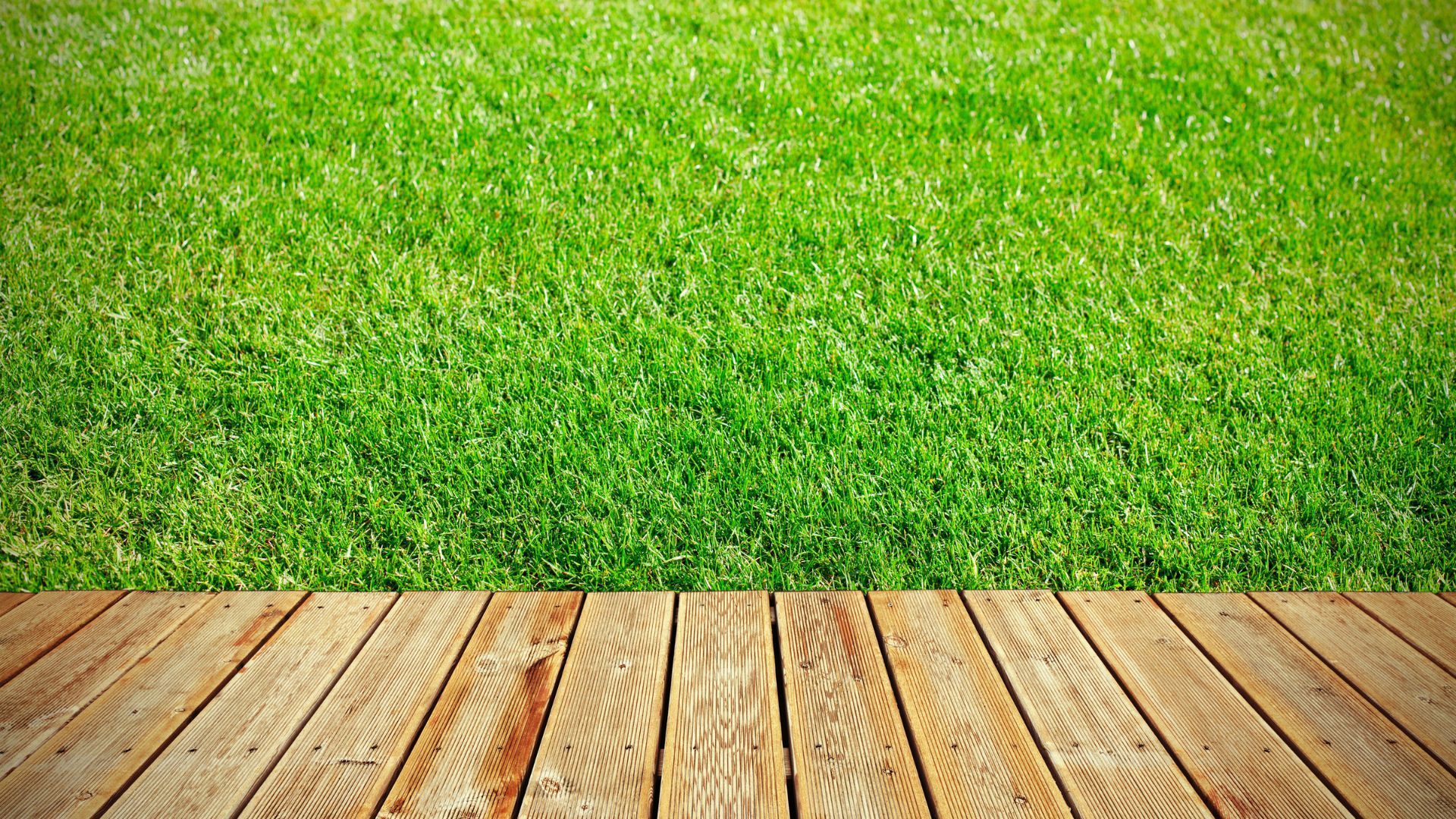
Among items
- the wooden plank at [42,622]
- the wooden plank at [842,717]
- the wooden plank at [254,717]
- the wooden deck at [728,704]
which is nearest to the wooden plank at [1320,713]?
the wooden deck at [728,704]

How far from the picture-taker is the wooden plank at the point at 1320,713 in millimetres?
2262

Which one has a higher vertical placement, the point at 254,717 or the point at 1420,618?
the point at 254,717

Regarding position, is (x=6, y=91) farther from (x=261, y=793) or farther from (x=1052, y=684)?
(x=1052, y=684)

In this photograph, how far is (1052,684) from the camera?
2645mm

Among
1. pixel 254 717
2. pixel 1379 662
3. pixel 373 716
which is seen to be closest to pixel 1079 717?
pixel 1379 662

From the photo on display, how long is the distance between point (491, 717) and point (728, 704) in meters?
0.62

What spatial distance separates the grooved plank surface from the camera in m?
2.23

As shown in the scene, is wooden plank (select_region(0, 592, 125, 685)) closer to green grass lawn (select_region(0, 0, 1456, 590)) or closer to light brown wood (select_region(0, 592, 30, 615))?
light brown wood (select_region(0, 592, 30, 615))

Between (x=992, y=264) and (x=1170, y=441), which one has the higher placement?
(x=992, y=264)

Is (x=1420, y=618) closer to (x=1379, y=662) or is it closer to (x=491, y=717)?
(x=1379, y=662)

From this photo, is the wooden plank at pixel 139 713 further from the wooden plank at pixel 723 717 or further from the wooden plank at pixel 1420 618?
the wooden plank at pixel 1420 618

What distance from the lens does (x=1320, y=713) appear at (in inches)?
101

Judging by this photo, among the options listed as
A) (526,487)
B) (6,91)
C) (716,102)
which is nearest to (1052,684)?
(526,487)

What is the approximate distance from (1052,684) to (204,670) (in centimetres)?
242
